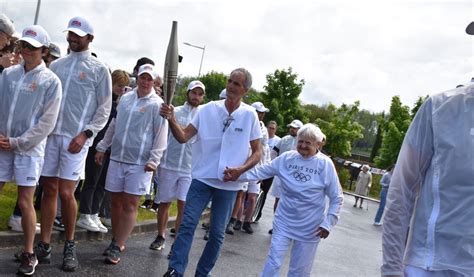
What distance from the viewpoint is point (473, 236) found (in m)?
2.67

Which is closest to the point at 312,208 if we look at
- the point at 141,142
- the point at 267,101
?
the point at 141,142

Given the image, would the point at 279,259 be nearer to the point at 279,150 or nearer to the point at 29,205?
the point at 29,205

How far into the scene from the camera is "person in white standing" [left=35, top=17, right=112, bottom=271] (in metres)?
5.96

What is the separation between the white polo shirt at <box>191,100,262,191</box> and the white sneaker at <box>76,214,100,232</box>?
7.23 ft

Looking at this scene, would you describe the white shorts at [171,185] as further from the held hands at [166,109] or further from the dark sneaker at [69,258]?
the held hands at [166,109]

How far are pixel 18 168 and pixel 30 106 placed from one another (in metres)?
0.55

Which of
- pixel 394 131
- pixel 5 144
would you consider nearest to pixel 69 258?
pixel 5 144

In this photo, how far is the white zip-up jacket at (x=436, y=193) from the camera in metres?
2.68

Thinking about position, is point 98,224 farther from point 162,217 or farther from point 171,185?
point 171,185

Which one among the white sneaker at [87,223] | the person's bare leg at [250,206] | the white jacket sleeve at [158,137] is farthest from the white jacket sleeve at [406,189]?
the person's bare leg at [250,206]

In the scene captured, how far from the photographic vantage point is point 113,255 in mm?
6742

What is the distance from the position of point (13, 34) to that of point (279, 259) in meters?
3.63

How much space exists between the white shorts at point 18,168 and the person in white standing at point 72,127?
433 millimetres

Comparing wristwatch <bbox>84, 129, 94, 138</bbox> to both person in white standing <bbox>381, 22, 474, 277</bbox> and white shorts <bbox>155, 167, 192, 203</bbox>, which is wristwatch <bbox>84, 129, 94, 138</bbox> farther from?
person in white standing <bbox>381, 22, 474, 277</bbox>
